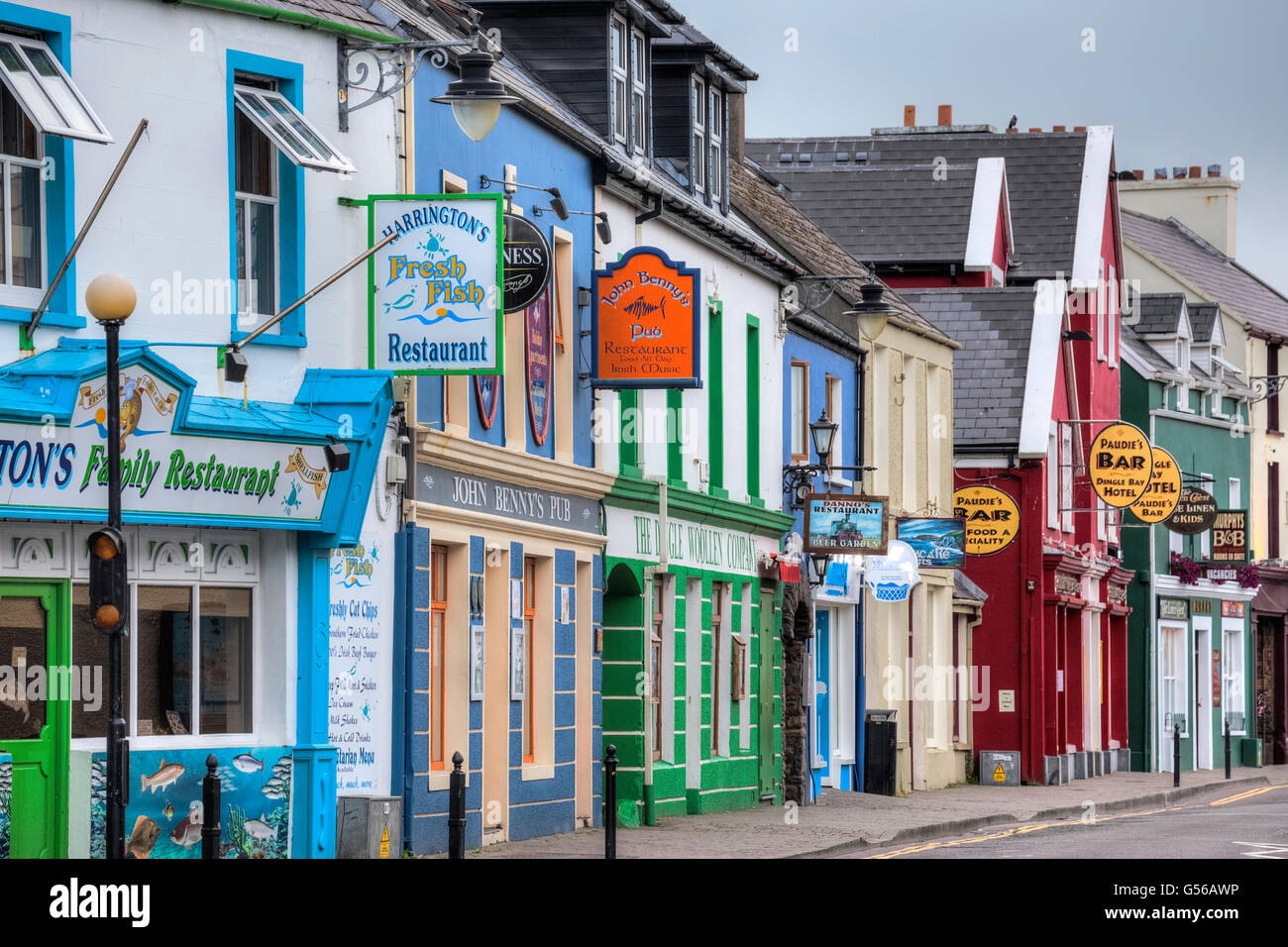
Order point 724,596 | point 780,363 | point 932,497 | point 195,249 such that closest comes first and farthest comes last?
point 195,249 → point 724,596 → point 780,363 → point 932,497

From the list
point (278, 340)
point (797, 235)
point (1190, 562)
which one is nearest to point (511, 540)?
point (278, 340)

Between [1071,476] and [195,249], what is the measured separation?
29.8 meters

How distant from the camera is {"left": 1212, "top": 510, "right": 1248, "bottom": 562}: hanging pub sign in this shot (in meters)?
49.9

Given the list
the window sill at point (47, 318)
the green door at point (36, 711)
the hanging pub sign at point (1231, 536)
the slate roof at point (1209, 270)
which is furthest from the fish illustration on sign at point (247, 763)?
the slate roof at point (1209, 270)

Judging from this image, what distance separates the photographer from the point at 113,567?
1335 centimetres

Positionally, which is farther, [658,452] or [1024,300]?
[1024,300]

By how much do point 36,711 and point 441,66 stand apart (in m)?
6.66

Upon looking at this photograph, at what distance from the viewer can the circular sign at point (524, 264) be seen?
19125mm

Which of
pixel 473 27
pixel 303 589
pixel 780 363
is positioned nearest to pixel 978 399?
pixel 780 363

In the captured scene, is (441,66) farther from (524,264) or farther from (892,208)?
(892,208)

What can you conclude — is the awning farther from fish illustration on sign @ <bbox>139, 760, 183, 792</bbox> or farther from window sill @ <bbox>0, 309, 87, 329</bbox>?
fish illustration on sign @ <bbox>139, 760, 183, 792</bbox>

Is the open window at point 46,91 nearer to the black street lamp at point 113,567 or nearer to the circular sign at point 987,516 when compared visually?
the black street lamp at point 113,567
